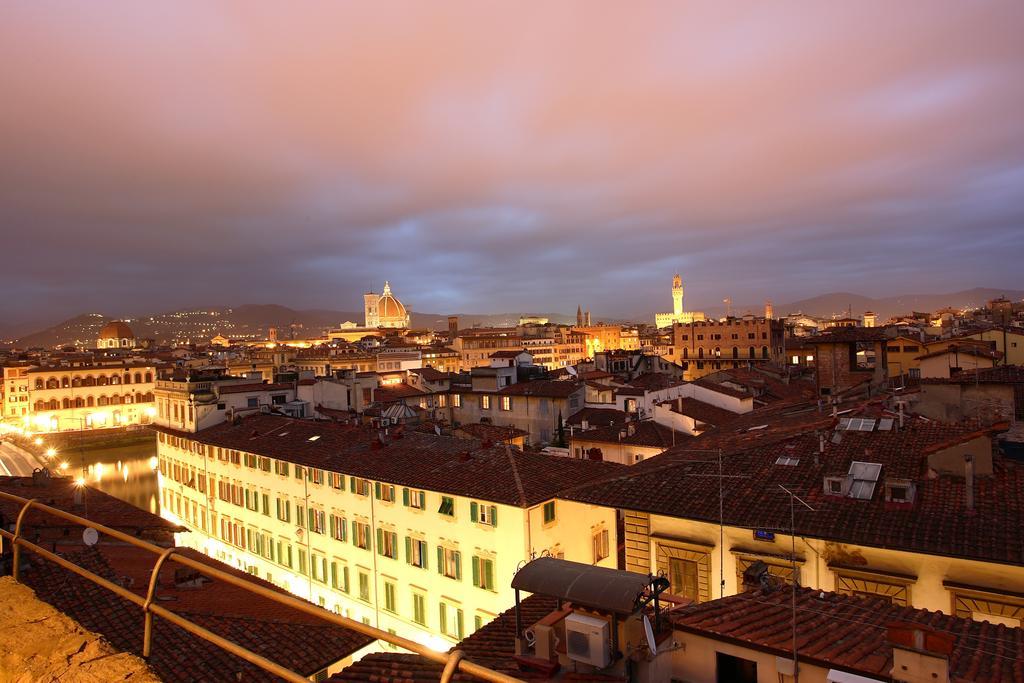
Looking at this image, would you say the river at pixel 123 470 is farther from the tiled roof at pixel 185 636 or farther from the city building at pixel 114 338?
the city building at pixel 114 338

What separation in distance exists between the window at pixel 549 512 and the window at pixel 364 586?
8494mm

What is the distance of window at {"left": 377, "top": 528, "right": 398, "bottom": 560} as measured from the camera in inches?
877

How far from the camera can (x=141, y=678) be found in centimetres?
278

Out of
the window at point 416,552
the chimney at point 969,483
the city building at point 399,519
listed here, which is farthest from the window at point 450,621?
the chimney at point 969,483

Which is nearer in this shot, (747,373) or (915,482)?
(915,482)

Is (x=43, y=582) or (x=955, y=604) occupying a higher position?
(x=43, y=582)

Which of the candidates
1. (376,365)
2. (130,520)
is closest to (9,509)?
(130,520)

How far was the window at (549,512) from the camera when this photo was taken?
1905 cm

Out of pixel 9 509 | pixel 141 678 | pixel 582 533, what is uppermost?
pixel 141 678

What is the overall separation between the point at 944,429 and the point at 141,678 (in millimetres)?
15610

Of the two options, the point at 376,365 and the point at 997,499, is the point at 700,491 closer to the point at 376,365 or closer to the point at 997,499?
the point at 997,499

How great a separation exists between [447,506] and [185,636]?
443 inches

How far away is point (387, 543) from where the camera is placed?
22609 mm

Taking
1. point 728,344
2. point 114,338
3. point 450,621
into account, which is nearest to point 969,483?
point 450,621
